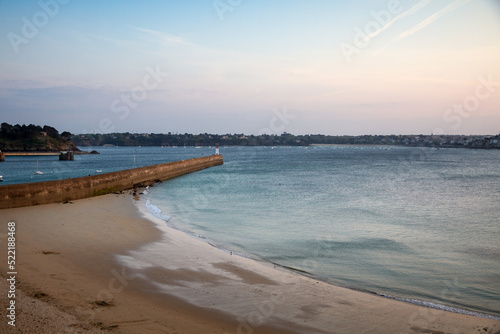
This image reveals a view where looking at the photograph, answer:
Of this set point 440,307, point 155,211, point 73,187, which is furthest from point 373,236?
point 73,187

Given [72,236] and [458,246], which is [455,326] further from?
[72,236]

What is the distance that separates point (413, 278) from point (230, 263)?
15.0 feet

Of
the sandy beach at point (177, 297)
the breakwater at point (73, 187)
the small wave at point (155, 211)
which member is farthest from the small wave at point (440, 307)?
the breakwater at point (73, 187)

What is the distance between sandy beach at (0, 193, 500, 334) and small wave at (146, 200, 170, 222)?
588 cm

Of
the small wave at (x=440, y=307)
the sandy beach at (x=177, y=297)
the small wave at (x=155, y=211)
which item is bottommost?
the small wave at (x=155, y=211)

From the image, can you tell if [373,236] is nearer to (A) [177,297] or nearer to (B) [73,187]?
(A) [177,297]

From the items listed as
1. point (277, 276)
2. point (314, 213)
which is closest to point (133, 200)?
point (314, 213)

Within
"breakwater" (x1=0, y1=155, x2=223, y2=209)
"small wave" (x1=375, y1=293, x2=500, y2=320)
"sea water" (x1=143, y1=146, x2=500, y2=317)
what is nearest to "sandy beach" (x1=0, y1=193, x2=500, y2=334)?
"small wave" (x1=375, y1=293, x2=500, y2=320)

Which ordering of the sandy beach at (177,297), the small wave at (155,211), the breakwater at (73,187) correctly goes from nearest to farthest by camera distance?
1. the sandy beach at (177,297)
2. the breakwater at (73,187)
3. the small wave at (155,211)

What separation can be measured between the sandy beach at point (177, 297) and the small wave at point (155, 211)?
588 cm

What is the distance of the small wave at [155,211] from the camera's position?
1756 centimetres

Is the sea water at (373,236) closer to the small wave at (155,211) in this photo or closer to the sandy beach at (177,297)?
the small wave at (155,211)

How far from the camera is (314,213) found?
19906mm

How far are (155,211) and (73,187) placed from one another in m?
5.39
